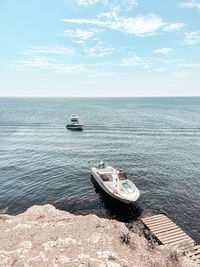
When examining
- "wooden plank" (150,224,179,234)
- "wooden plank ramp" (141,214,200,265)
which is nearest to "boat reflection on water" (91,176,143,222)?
"wooden plank ramp" (141,214,200,265)

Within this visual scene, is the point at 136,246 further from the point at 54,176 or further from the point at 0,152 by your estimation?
the point at 0,152

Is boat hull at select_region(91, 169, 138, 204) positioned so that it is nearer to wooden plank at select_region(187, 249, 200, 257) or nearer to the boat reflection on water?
the boat reflection on water

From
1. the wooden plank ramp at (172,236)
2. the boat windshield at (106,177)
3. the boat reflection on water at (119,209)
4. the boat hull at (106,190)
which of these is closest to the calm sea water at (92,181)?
the boat reflection on water at (119,209)

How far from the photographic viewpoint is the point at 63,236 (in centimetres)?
1344

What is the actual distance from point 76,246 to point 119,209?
352 inches

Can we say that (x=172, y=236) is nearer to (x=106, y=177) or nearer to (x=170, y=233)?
(x=170, y=233)

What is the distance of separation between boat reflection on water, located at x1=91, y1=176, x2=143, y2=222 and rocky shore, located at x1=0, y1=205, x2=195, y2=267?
261 centimetres

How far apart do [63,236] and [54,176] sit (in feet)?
51.3

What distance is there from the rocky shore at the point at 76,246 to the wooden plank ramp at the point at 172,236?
1245 mm

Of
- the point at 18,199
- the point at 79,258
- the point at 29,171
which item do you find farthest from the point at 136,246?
the point at 29,171

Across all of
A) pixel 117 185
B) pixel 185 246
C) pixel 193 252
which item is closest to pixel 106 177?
pixel 117 185

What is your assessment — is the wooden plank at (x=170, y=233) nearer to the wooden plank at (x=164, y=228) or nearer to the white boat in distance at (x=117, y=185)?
the wooden plank at (x=164, y=228)

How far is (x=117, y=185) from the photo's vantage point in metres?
22.8

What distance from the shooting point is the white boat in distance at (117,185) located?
20125mm
